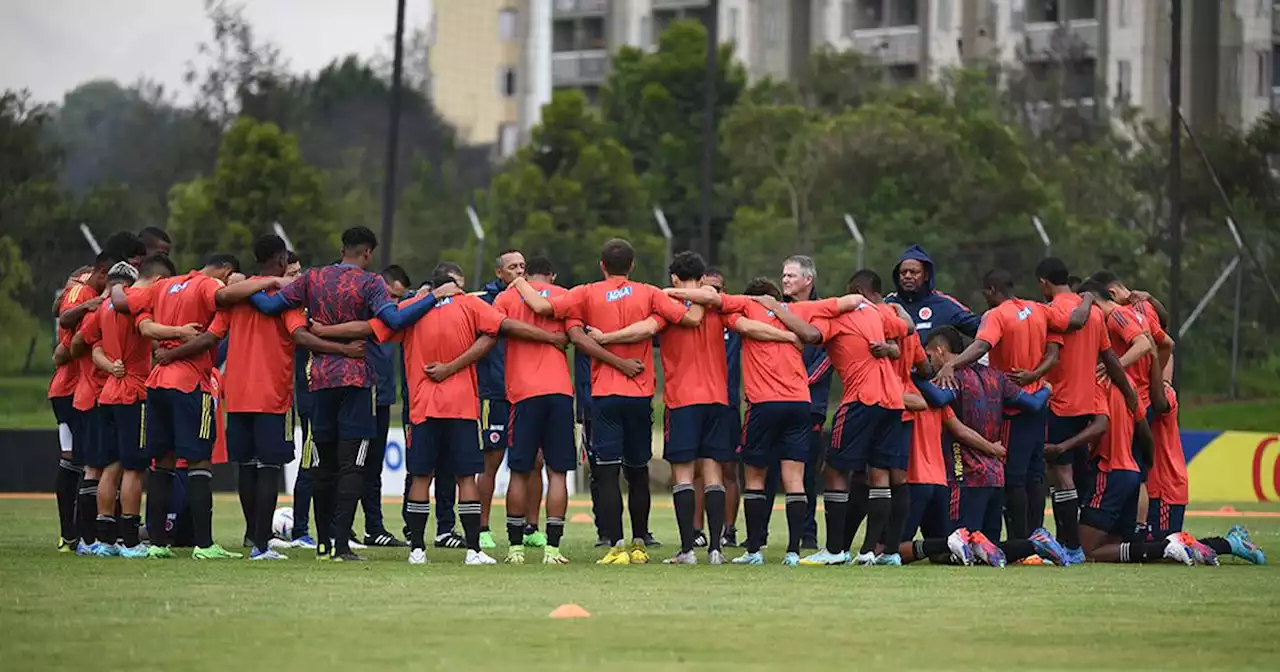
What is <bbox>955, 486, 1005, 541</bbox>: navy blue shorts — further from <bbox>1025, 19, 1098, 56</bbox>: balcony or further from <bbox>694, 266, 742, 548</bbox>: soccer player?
<bbox>1025, 19, 1098, 56</bbox>: balcony

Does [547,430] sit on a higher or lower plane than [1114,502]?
higher

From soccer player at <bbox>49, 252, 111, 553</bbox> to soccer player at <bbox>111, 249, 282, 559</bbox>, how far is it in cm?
100

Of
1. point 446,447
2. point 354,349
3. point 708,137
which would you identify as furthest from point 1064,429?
point 708,137

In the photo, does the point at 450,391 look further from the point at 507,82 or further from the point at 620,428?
the point at 507,82

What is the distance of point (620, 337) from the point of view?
1606 centimetres

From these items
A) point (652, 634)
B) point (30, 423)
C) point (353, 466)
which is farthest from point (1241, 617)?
point (30, 423)

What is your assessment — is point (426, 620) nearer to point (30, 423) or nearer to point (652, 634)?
point (652, 634)

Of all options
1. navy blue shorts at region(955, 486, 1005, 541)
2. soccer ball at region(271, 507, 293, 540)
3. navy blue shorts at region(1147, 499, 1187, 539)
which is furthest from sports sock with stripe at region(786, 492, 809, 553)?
soccer ball at region(271, 507, 293, 540)

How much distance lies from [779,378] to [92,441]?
550cm

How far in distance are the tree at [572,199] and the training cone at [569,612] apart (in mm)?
28861

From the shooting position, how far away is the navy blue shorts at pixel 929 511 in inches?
656

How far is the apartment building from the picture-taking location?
51031 millimetres

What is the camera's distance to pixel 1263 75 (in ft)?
166

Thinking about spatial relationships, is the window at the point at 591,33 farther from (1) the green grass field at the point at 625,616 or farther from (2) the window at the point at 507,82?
(1) the green grass field at the point at 625,616
